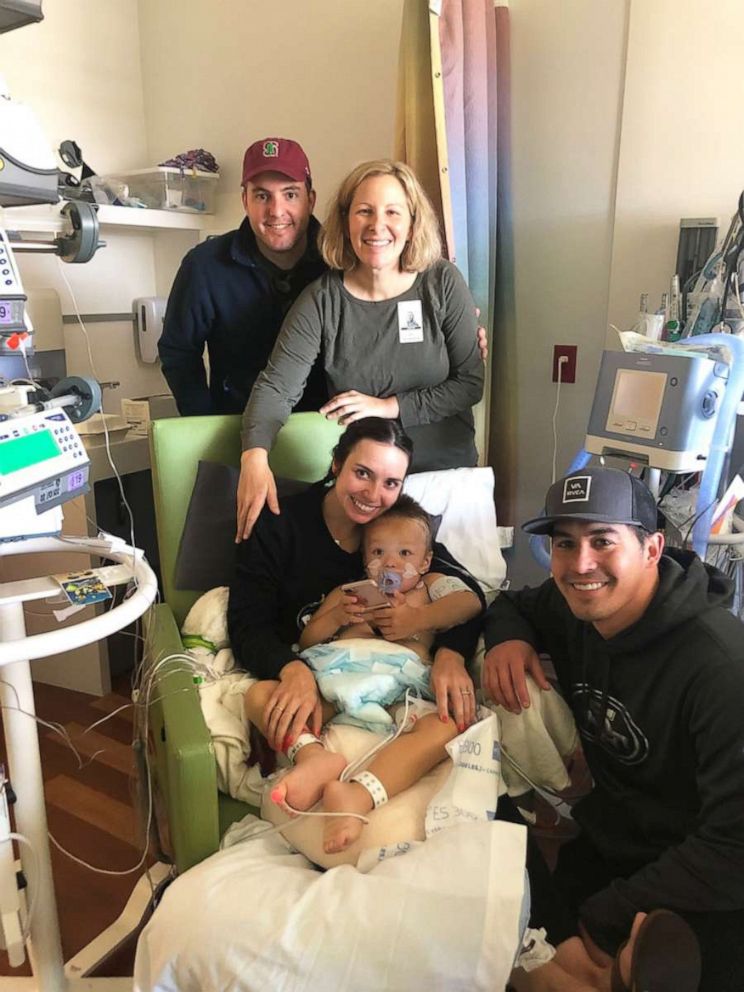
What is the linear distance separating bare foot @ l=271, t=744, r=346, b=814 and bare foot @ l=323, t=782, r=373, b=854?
Result: 2 cm

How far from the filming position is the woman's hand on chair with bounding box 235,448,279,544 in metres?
1.67

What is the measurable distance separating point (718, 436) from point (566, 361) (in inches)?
36.7

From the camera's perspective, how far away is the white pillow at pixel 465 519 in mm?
1952

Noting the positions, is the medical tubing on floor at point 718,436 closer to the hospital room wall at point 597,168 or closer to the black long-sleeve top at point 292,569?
the black long-sleeve top at point 292,569

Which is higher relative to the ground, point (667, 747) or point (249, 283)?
point (249, 283)

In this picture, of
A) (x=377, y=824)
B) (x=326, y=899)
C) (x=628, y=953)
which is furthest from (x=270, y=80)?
(x=628, y=953)

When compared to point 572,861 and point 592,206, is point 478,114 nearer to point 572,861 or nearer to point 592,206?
point 592,206

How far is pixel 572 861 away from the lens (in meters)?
1.39

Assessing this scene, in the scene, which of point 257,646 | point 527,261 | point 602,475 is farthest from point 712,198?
point 257,646

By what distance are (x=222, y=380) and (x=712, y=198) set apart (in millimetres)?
1449

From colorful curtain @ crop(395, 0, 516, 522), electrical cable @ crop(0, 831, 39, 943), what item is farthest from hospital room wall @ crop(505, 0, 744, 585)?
electrical cable @ crop(0, 831, 39, 943)

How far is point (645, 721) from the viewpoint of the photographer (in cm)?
127

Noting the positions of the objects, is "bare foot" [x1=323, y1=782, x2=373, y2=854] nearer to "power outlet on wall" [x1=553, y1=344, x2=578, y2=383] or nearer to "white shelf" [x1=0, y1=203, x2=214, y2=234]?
"power outlet on wall" [x1=553, y1=344, x2=578, y2=383]

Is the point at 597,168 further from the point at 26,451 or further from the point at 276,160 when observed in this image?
the point at 26,451
